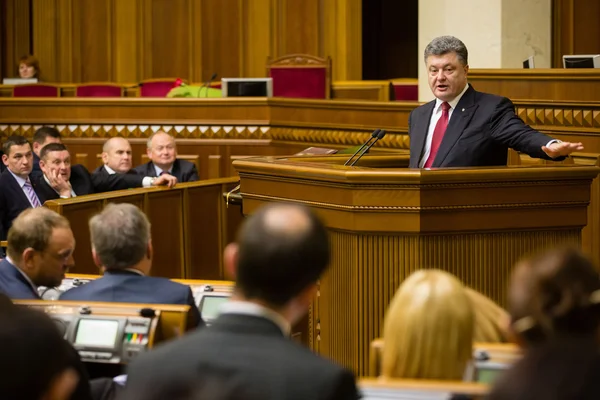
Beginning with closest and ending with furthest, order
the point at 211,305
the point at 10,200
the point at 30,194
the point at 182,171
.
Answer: the point at 211,305, the point at 10,200, the point at 30,194, the point at 182,171

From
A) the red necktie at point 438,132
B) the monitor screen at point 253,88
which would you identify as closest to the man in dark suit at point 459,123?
the red necktie at point 438,132

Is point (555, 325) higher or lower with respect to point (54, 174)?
lower

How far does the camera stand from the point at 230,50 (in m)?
14.1

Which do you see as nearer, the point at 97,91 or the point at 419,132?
the point at 419,132

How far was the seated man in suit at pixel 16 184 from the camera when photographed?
23.4 feet

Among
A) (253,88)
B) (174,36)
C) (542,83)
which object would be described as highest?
(174,36)

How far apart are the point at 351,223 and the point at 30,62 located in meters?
10.2

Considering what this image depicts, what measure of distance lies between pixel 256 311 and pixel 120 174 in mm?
5939

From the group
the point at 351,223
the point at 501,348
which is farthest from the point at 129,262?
the point at 501,348

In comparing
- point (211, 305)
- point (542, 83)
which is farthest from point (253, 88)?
point (211, 305)

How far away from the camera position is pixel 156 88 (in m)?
12.9

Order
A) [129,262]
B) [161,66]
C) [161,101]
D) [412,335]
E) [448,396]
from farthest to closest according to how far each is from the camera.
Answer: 1. [161,66]
2. [161,101]
3. [129,262]
4. [412,335]
5. [448,396]

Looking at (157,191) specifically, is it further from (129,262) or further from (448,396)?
(448,396)

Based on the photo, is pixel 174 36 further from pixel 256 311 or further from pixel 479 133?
pixel 256 311
